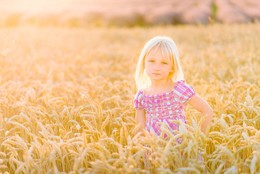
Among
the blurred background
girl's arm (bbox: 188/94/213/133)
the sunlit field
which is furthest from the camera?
the blurred background

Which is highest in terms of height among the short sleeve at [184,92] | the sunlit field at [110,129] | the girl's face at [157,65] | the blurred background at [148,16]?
the blurred background at [148,16]

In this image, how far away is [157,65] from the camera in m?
3.14

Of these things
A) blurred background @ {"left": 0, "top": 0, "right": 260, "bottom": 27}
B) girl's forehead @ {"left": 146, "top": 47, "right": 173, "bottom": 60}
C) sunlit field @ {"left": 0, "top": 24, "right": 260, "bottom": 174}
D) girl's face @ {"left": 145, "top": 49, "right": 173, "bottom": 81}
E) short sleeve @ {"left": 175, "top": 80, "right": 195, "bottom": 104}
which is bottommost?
sunlit field @ {"left": 0, "top": 24, "right": 260, "bottom": 174}

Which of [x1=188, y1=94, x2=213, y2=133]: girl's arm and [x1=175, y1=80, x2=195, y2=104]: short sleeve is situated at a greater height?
[x1=175, y1=80, x2=195, y2=104]: short sleeve

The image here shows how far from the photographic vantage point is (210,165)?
2803mm

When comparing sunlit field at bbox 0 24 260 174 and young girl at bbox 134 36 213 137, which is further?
young girl at bbox 134 36 213 137

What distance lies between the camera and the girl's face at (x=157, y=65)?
3133 millimetres

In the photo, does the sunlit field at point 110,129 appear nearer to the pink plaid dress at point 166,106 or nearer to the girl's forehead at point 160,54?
the pink plaid dress at point 166,106

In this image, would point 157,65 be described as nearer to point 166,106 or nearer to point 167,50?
point 167,50

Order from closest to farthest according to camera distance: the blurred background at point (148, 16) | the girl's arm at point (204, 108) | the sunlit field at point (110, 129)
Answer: the sunlit field at point (110, 129) → the girl's arm at point (204, 108) → the blurred background at point (148, 16)

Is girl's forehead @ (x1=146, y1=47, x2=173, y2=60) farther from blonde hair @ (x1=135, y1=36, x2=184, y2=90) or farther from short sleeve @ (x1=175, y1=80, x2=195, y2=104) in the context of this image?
short sleeve @ (x1=175, y1=80, x2=195, y2=104)

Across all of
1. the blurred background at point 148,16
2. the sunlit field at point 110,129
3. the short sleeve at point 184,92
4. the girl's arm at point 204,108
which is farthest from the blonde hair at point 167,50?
the blurred background at point 148,16

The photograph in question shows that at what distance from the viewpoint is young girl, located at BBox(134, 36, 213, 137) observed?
3125 millimetres

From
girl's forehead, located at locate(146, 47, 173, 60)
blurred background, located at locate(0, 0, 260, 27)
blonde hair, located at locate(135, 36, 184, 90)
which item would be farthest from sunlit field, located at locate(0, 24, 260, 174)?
blurred background, located at locate(0, 0, 260, 27)
